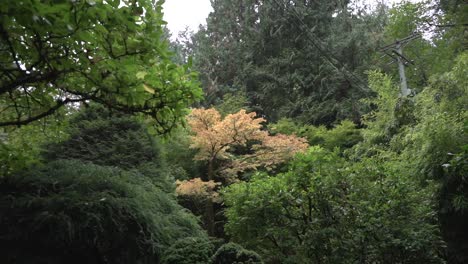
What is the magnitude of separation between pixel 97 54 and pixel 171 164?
7296 millimetres

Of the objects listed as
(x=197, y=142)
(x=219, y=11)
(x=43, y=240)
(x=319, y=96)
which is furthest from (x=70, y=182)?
(x=219, y=11)

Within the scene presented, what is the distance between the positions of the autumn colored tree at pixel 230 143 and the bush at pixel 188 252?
176 inches

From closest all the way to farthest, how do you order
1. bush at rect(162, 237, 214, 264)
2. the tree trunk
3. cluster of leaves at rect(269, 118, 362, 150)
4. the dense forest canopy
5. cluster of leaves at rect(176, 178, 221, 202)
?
the dense forest canopy → bush at rect(162, 237, 214, 264) → cluster of leaves at rect(176, 178, 221, 202) → the tree trunk → cluster of leaves at rect(269, 118, 362, 150)

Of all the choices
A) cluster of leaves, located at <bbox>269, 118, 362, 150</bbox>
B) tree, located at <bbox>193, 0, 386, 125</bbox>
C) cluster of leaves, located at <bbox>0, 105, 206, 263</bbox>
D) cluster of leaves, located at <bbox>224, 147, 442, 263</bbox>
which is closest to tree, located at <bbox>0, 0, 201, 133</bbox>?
cluster of leaves, located at <bbox>0, 105, 206, 263</bbox>

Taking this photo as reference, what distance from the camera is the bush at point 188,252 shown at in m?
3.17

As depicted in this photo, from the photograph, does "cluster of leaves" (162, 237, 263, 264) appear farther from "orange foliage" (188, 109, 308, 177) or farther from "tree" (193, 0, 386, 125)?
"tree" (193, 0, 386, 125)

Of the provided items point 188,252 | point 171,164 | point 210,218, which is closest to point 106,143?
point 188,252

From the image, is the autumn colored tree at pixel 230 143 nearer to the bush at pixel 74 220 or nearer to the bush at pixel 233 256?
the bush at pixel 233 256

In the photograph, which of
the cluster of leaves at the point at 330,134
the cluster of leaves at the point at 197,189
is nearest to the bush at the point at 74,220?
the cluster of leaves at the point at 197,189

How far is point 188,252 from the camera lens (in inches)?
128

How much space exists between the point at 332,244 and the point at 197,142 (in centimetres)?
487

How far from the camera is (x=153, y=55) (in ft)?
6.22

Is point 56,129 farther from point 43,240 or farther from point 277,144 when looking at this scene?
point 277,144

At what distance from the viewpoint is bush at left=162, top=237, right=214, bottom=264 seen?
3170mm
